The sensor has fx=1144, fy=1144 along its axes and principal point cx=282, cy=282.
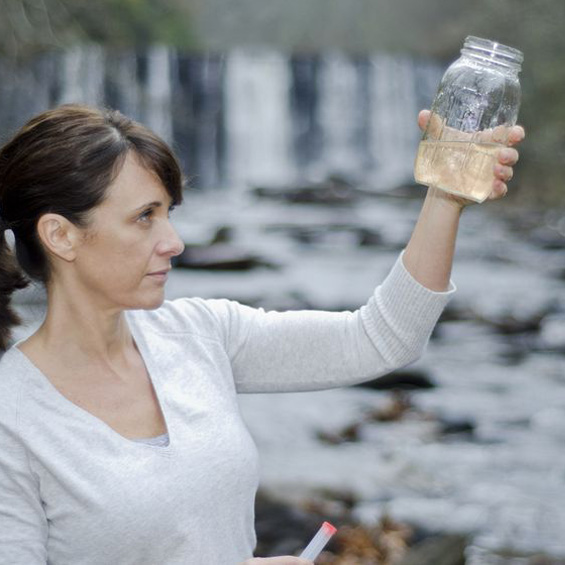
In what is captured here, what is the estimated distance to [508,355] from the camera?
728 cm

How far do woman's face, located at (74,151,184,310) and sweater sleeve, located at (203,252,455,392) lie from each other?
0.21 m

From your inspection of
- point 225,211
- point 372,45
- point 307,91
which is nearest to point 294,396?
point 225,211

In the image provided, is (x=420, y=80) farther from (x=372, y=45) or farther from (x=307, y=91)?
(x=372, y=45)

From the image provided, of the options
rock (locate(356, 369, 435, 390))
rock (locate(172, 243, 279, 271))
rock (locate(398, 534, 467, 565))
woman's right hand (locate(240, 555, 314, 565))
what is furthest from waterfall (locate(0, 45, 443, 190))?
woman's right hand (locate(240, 555, 314, 565))

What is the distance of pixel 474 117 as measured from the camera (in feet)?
5.33

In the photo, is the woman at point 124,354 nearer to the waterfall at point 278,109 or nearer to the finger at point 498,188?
the finger at point 498,188

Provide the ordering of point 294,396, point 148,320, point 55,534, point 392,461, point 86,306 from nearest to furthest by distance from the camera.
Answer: point 55,534
point 86,306
point 148,320
point 392,461
point 294,396

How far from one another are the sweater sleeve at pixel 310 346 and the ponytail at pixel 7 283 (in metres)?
0.32

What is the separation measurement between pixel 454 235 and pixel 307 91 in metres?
16.5

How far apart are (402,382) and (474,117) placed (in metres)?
4.83

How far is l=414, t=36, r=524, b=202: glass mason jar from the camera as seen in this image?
161cm

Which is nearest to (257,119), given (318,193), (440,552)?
(318,193)

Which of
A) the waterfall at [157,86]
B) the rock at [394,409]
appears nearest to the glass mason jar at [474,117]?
the rock at [394,409]

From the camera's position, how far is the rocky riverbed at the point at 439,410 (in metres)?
4.34
